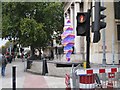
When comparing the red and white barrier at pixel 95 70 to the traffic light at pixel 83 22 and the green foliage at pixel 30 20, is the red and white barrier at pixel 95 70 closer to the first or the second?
the traffic light at pixel 83 22

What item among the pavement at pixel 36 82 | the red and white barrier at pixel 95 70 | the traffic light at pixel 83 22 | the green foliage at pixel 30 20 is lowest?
the pavement at pixel 36 82

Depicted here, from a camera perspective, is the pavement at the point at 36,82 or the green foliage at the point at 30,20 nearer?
the pavement at the point at 36,82


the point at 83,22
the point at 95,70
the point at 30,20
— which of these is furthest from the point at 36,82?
the point at 30,20

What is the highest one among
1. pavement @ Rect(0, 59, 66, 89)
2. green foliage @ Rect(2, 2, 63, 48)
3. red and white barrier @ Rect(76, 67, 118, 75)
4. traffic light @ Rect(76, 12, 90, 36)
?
green foliage @ Rect(2, 2, 63, 48)

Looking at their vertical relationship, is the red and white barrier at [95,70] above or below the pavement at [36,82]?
above

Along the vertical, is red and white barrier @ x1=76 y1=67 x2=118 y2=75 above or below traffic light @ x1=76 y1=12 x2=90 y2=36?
below

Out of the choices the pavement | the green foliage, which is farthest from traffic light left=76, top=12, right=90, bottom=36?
the green foliage

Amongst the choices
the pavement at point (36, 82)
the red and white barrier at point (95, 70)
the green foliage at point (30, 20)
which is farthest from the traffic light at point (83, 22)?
the green foliage at point (30, 20)

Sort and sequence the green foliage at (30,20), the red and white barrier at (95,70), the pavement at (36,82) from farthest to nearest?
the green foliage at (30,20), the pavement at (36,82), the red and white barrier at (95,70)

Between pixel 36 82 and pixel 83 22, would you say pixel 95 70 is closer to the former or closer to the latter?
pixel 83 22

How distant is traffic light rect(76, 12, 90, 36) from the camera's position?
29.2 feet

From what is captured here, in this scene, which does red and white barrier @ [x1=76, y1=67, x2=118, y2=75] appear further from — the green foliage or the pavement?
the green foliage

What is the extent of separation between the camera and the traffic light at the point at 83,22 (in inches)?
351

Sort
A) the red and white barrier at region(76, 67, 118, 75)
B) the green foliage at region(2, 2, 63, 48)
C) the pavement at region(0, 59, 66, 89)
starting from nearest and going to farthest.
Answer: the red and white barrier at region(76, 67, 118, 75)
the pavement at region(0, 59, 66, 89)
the green foliage at region(2, 2, 63, 48)
